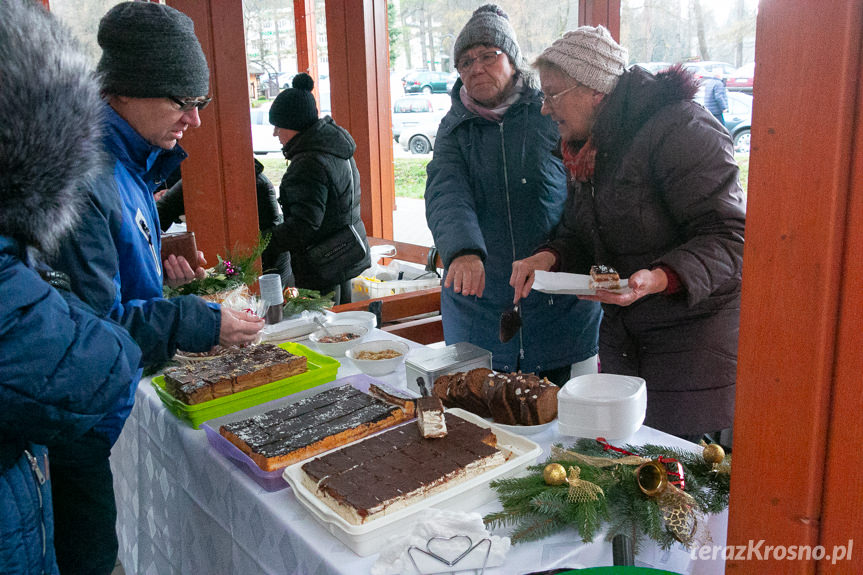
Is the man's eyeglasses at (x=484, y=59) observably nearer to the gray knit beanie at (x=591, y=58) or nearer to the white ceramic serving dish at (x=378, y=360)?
the gray knit beanie at (x=591, y=58)

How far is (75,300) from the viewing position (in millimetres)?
1165

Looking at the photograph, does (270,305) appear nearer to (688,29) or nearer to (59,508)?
(59,508)

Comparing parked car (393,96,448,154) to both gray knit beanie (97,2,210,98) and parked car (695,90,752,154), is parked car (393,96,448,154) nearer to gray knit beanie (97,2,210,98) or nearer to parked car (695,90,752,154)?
parked car (695,90,752,154)

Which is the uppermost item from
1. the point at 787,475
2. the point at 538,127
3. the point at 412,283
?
the point at 538,127

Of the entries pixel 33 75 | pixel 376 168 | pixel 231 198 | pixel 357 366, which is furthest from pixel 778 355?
pixel 376 168

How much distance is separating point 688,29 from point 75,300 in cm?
316

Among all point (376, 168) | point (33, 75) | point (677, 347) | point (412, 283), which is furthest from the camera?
point (376, 168)

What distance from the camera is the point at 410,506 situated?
110 cm

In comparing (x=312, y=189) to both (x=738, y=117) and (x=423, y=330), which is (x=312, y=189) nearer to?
(x=423, y=330)

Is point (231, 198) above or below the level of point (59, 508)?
above

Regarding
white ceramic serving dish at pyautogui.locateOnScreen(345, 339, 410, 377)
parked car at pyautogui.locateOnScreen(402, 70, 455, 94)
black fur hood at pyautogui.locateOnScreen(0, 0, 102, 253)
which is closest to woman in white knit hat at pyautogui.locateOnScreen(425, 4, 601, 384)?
white ceramic serving dish at pyautogui.locateOnScreen(345, 339, 410, 377)

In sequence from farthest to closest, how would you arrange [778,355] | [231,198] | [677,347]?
[231,198], [677,347], [778,355]

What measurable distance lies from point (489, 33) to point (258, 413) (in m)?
1.51

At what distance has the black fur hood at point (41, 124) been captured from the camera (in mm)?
913
